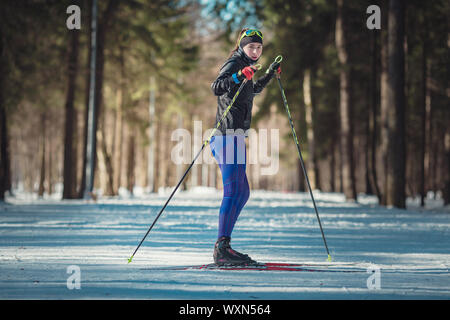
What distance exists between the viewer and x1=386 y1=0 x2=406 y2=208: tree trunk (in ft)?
66.9

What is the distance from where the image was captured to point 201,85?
52656 millimetres

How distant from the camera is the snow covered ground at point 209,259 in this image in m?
5.28

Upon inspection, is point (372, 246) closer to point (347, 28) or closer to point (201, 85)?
point (347, 28)

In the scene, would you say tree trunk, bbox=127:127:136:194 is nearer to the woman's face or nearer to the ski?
the woman's face

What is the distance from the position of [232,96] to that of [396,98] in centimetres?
1435

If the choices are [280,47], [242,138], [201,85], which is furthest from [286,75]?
[242,138]

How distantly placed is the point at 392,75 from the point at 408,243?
451 inches

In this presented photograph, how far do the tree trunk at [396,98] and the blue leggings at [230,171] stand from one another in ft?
47.0

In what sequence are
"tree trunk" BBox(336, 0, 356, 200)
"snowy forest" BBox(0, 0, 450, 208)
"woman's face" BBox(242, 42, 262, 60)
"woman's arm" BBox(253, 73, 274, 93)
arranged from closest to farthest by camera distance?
"woman's arm" BBox(253, 73, 274, 93)
"woman's face" BBox(242, 42, 262, 60)
"snowy forest" BBox(0, 0, 450, 208)
"tree trunk" BBox(336, 0, 356, 200)

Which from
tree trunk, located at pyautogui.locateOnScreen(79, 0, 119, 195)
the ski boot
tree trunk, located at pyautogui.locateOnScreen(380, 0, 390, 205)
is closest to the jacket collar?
the ski boot

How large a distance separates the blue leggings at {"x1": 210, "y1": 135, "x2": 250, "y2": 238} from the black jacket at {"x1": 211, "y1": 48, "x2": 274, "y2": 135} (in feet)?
0.43
